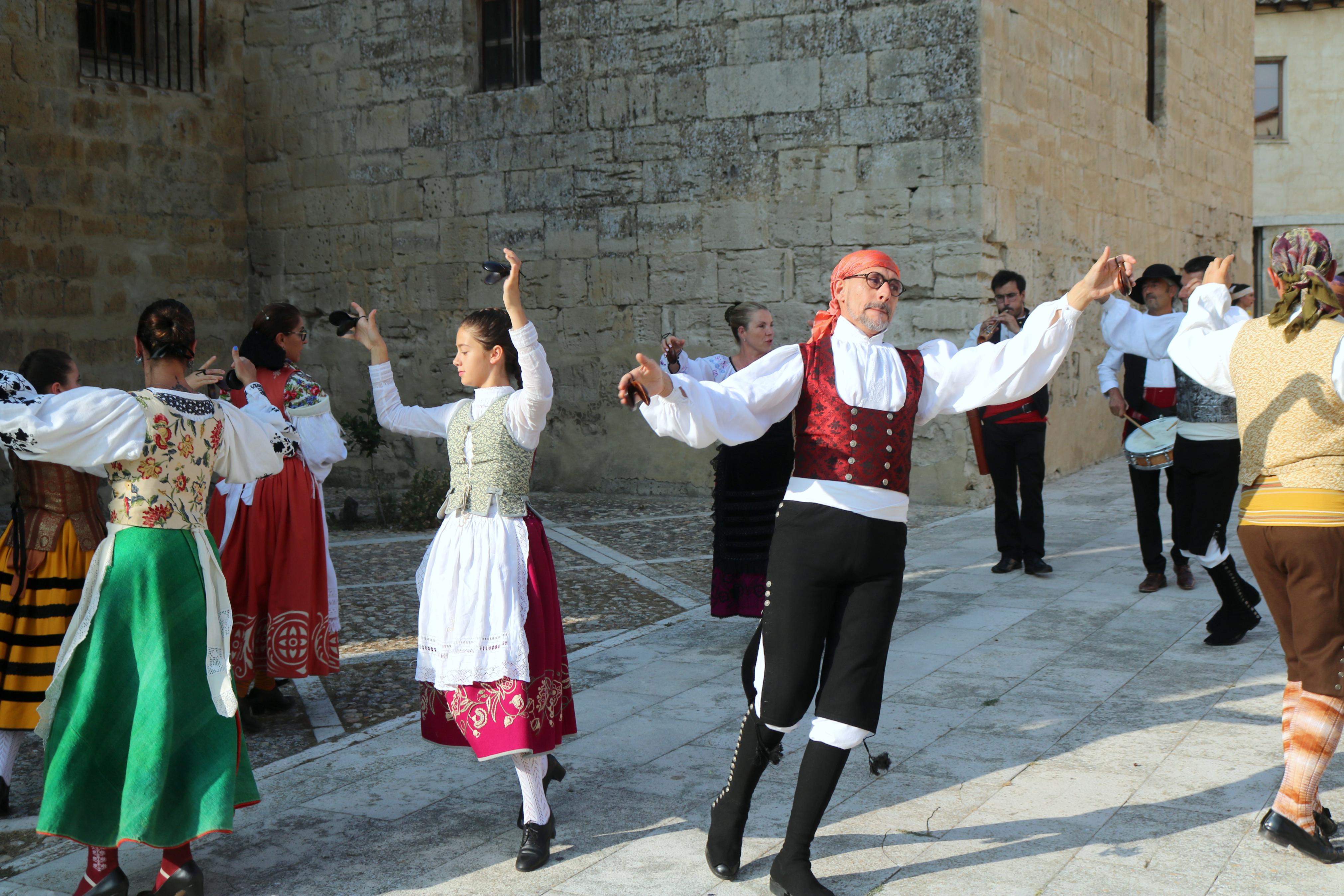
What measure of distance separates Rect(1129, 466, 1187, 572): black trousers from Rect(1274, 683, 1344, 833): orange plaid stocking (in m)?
3.20

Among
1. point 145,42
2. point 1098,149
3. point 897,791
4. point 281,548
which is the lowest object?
point 897,791

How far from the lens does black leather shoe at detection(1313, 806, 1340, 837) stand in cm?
335

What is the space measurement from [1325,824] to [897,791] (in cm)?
117

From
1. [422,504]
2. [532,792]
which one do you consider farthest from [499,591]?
A: [422,504]

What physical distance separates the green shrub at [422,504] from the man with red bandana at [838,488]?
21.6 feet

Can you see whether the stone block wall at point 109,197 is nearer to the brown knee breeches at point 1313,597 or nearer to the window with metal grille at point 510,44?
the window with metal grille at point 510,44

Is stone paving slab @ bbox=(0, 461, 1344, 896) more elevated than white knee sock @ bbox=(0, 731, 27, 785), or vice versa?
white knee sock @ bbox=(0, 731, 27, 785)

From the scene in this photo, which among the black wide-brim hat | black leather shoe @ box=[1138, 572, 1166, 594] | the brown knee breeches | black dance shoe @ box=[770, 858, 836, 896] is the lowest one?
black dance shoe @ box=[770, 858, 836, 896]

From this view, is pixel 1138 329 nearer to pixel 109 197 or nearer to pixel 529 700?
pixel 529 700

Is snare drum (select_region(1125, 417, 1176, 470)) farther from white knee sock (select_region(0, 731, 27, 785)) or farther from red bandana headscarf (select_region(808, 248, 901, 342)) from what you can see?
white knee sock (select_region(0, 731, 27, 785))

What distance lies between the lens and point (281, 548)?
4.76 meters

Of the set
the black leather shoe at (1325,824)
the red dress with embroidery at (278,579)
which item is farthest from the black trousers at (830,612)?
the red dress with embroidery at (278,579)

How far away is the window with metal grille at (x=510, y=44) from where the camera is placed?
1146cm

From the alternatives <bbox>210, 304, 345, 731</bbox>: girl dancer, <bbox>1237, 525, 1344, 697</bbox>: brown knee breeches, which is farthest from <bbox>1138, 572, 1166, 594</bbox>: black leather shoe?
<bbox>210, 304, 345, 731</bbox>: girl dancer
